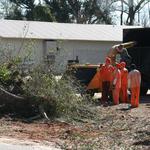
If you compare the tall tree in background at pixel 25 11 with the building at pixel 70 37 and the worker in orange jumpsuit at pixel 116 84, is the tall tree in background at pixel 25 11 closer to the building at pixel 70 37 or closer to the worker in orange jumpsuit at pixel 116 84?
the building at pixel 70 37

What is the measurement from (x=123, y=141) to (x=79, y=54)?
33.5 meters

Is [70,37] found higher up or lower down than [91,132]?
higher up

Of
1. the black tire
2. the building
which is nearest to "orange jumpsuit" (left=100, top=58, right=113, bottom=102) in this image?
the black tire

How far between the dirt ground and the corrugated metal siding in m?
26.5

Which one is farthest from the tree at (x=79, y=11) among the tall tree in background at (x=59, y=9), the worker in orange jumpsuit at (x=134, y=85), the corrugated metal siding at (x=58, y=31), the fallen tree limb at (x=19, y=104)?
the fallen tree limb at (x=19, y=104)

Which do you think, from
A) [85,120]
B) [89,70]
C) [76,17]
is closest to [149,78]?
[89,70]

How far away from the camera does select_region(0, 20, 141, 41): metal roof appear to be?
42.4m

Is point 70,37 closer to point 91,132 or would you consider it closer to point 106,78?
point 106,78

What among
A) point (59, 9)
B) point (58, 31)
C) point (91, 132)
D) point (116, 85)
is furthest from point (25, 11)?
point (91, 132)

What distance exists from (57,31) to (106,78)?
86.2 ft

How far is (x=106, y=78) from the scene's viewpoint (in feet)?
65.4

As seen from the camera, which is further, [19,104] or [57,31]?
[57,31]

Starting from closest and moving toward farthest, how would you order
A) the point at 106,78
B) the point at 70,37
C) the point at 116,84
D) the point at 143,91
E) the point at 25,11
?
the point at 116,84 < the point at 106,78 < the point at 143,91 < the point at 70,37 < the point at 25,11

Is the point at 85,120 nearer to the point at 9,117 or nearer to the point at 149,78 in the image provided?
the point at 9,117
